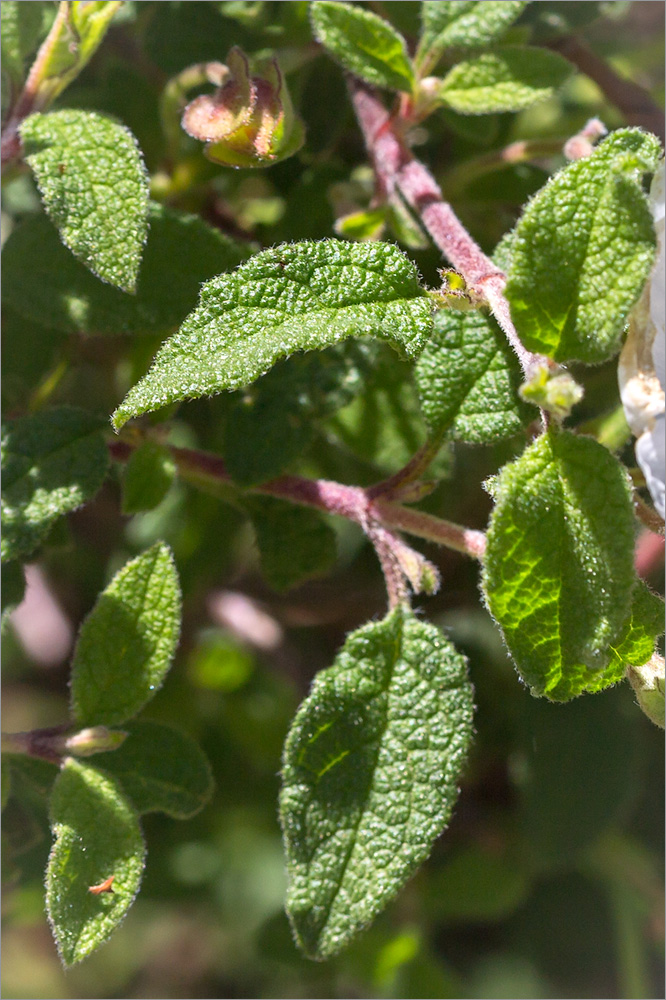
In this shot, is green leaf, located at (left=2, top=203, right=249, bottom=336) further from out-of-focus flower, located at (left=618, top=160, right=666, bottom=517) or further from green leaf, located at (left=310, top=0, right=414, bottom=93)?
out-of-focus flower, located at (left=618, top=160, right=666, bottom=517)

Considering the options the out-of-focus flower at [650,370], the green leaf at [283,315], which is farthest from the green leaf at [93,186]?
the out-of-focus flower at [650,370]

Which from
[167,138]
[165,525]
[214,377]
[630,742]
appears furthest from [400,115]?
[630,742]

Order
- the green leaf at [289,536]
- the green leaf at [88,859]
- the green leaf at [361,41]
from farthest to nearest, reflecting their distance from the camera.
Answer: the green leaf at [289,536] → the green leaf at [361,41] → the green leaf at [88,859]

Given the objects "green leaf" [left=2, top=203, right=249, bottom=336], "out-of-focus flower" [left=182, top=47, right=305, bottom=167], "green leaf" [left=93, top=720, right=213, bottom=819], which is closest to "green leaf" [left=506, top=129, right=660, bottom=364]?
"out-of-focus flower" [left=182, top=47, right=305, bottom=167]

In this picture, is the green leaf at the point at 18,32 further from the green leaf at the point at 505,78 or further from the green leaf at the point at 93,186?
the green leaf at the point at 505,78

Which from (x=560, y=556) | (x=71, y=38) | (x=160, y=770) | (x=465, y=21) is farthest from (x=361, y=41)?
(x=160, y=770)
